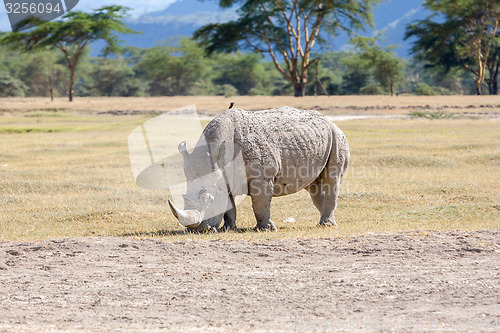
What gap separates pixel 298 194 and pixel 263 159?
17.2 ft

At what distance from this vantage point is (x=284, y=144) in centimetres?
927

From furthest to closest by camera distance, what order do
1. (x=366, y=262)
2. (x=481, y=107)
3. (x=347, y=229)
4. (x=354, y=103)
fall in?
(x=354, y=103), (x=481, y=107), (x=347, y=229), (x=366, y=262)

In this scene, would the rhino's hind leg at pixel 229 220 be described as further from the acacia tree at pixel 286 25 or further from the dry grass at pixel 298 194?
the acacia tree at pixel 286 25

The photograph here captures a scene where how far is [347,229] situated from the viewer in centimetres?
943

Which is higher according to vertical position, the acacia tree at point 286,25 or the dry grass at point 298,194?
the acacia tree at point 286,25

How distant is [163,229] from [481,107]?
30.4 metres

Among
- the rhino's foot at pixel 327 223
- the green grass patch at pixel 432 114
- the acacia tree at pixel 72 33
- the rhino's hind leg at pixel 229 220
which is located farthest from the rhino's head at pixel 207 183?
the acacia tree at pixel 72 33

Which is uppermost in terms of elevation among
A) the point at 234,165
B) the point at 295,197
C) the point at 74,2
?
the point at 74,2

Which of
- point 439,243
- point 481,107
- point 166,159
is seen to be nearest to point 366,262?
point 439,243

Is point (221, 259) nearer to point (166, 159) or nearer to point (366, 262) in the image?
point (366, 262)

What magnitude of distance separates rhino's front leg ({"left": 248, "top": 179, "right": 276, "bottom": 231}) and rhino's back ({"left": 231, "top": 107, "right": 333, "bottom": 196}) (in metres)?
0.12

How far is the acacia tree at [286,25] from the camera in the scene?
48.2m
